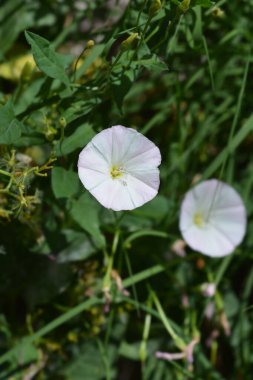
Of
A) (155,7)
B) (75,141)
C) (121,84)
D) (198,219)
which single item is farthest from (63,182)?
(198,219)

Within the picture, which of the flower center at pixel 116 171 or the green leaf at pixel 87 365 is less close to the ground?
the flower center at pixel 116 171

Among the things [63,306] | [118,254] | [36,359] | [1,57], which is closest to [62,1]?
[1,57]

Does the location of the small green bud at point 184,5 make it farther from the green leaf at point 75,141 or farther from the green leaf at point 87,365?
the green leaf at point 87,365

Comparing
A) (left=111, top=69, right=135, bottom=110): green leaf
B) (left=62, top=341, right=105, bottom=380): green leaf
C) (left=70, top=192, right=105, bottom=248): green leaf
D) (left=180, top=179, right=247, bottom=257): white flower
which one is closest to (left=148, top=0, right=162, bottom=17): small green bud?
(left=111, top=69, right=135, bottom=110): green leaf

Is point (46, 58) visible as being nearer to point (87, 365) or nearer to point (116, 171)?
point (116, 171)

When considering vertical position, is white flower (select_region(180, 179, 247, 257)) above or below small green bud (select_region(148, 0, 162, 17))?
below

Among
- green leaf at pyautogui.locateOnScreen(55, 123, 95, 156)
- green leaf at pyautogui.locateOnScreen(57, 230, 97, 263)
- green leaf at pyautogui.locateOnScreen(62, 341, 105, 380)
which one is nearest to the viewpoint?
green leaf at pyautogui.locateOnScreen(55, 123, 95, 156)

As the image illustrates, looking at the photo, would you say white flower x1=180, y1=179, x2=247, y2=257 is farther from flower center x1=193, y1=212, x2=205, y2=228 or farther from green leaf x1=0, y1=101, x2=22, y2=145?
green leaf x1=0, y1=101, x2=22, y2=145

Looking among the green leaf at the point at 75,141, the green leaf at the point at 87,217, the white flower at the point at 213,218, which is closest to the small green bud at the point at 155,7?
the green leaf at the point at 75,141
